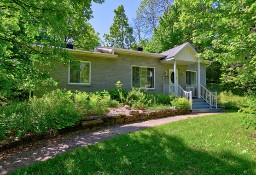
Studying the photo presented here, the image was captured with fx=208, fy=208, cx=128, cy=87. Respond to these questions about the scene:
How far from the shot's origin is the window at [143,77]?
48.3ft

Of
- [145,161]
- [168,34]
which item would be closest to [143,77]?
[145,161]

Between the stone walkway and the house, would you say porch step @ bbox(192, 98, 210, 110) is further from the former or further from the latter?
the stone walkway

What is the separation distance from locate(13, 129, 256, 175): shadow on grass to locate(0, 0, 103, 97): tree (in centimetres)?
216

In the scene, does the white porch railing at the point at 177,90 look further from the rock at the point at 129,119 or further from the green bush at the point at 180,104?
the rock at the point at 129,119

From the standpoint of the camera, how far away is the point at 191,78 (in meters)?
17.5

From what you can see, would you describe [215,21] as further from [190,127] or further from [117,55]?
[117,55]

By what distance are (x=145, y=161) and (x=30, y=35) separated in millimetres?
4129

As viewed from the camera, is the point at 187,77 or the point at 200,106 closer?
the point at 200,106

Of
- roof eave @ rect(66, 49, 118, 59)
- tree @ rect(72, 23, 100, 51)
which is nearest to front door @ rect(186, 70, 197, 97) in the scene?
roof eave @ rect(66, 49, 118, 59)

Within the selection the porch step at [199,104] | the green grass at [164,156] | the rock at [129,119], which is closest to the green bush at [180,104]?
the porch step at [199,104]

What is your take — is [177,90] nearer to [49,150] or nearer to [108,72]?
[108,72]

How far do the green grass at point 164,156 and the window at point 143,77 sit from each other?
833 cm

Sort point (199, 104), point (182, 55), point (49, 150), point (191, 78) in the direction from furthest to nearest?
point (191, 78)
point (182, 55)
point (199, 104)
point (49, 150)

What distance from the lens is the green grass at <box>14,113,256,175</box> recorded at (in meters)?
4.24
